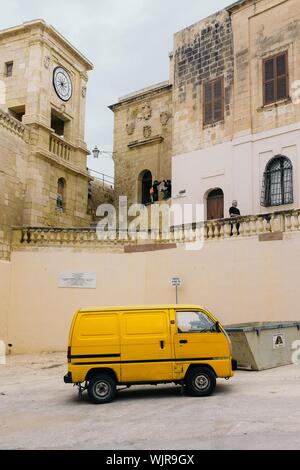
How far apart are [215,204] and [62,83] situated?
9.38m

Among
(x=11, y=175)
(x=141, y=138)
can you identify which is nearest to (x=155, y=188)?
(x=141, y=138)

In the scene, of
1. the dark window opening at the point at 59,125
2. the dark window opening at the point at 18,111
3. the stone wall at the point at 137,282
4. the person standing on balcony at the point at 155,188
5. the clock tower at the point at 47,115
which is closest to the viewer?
the stone wall at the point at 137,282

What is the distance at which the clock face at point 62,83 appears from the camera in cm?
2261

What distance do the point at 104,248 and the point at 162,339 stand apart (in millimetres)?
8345

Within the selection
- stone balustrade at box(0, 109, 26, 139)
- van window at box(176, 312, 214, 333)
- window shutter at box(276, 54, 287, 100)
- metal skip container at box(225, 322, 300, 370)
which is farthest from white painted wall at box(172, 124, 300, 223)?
van window at box(176, 312, 214, 333)

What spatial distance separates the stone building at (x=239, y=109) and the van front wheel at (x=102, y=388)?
11191 millimetres

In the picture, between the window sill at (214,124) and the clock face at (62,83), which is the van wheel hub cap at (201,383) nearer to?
the window sill at (214,124)

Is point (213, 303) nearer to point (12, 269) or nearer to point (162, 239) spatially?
point (162, 239)

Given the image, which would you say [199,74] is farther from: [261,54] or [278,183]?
[278,183]

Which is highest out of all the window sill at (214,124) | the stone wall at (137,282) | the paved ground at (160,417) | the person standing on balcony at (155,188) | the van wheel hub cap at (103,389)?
the window sill at (214,124)

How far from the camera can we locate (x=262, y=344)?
1152cm

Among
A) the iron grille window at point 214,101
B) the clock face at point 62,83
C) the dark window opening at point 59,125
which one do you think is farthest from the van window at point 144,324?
the dark window opening at point 59,125

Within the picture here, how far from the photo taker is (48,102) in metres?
21.9

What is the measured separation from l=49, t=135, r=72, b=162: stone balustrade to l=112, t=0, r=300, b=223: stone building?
5.04 meters
